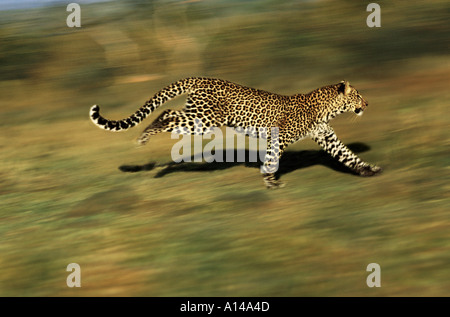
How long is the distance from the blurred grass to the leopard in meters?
0.46

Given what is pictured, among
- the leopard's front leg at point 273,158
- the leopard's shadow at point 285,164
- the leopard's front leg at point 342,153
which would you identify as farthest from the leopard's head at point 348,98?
the leopard's front leg at point 273,158

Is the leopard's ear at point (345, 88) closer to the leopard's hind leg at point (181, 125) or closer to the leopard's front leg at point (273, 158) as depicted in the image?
the leopard's front leg at point (273, 158)

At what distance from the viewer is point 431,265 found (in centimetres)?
736

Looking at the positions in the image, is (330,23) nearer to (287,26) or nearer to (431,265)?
(287,26)

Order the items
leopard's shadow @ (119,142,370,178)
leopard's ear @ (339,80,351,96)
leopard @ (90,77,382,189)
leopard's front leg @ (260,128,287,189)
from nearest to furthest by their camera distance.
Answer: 1. leopard's front leg @ (260,128,287,189)
2. leopard @ (90,77,382,189)
3. leopard's ear @ (339,80,351,96)
4. leopard's shadow @ (119,142,370,178)

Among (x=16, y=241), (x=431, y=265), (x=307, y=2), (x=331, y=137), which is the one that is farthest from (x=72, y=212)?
(x=307, y=2)

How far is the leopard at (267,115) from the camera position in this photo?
1065 cm

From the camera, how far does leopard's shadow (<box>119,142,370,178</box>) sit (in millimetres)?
11320

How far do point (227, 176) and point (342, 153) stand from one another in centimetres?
154

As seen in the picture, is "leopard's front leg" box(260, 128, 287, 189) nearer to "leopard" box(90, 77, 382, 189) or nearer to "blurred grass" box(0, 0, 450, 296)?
"leopard" box(90, 77, 382, 189)

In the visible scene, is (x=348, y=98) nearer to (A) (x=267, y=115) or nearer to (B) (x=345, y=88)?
(B) (x=345, y=88)

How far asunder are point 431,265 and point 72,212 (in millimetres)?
4708

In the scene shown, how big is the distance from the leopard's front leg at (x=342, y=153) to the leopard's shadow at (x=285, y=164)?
0.62 feet

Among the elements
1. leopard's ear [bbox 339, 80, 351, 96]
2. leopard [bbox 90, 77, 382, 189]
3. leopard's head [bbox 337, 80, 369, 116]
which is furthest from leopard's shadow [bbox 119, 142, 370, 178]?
leopard's ear [bbox 339, 80, 351, 96]
